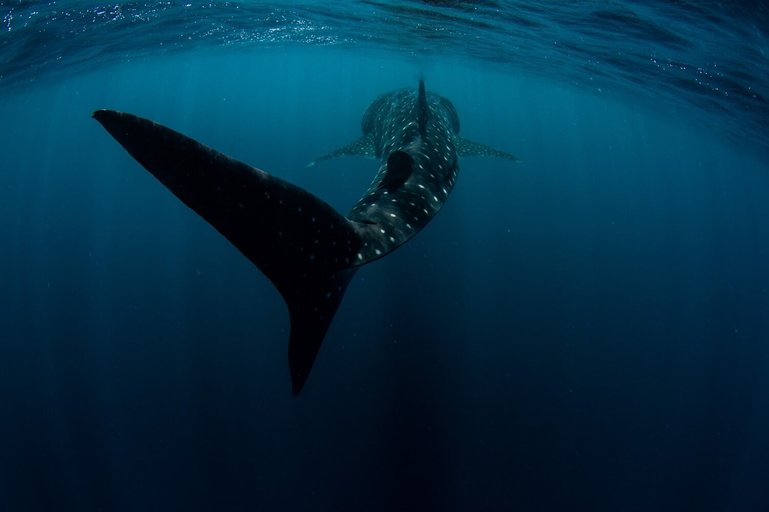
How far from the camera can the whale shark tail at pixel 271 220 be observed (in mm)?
2393

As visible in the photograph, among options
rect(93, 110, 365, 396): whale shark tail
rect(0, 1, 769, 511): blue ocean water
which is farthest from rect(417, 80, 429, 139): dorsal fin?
rect(0, 1, 769, 511): blue ocean water

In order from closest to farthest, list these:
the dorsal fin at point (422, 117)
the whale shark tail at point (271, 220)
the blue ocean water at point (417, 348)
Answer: the whale shark tail at point (271, 220) < the dorsal fin at point (422, 117) < the blue ocean water at point (417, 348)

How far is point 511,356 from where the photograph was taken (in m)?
14.2

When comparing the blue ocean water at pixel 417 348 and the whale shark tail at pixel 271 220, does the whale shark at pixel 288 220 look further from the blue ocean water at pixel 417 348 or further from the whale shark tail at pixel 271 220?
the blue ocean water at pixel 417 348

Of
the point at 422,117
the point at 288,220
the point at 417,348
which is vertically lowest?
the point at 417,348

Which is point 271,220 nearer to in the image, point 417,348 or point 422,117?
point 422,117

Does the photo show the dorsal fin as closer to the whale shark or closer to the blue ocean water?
the whale shark

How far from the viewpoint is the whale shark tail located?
239 cm

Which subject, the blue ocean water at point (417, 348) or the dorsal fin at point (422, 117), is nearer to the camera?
the dorsal fin at point (422, 117)

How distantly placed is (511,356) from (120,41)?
84.1ft

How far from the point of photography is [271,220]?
2.82 metres

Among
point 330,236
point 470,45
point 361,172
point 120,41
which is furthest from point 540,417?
point 120,41

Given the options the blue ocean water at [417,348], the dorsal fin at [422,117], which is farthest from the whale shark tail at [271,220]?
the blue ocean water at [417,348]

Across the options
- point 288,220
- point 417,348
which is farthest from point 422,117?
point 417,348
